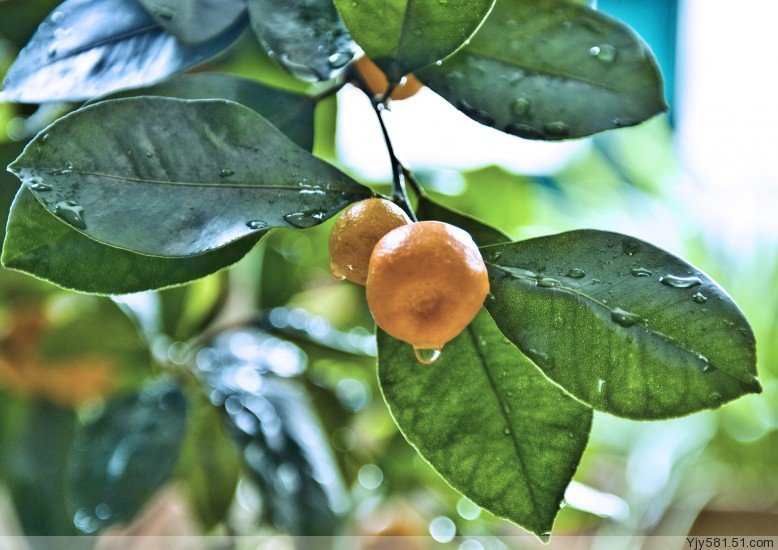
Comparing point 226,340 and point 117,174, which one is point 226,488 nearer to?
point 226,340

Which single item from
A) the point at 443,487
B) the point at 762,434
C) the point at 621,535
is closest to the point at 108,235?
the point at 443,487

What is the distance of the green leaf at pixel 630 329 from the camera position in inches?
11.0

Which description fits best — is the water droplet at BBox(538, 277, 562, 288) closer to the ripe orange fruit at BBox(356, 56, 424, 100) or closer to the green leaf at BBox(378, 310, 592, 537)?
the green leaf at BBox(378, 310, 592, 537)

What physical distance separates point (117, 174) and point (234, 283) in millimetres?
583

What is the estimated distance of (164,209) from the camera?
282 mm

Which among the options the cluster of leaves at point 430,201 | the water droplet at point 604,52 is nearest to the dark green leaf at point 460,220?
the cluster of leaves at point 430,201

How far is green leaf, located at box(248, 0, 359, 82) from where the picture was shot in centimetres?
35

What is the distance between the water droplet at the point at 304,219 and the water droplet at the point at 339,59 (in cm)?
9

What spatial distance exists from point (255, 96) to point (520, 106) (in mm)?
153

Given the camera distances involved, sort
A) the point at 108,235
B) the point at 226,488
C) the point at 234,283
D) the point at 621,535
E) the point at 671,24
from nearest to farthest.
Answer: the point at 108,235, the point at 226,488, the point at 234,283, the point at 621,535, the point at 671,24

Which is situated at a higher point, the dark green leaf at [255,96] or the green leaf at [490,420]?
the dark green leaf at [255,96]

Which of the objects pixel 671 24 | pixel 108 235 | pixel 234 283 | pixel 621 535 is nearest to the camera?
pixel 108 235

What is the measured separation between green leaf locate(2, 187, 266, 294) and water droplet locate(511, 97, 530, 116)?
14 cm

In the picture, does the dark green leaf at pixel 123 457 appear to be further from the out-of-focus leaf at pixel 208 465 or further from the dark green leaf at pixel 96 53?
the dark green leaf at pixel 96 53
